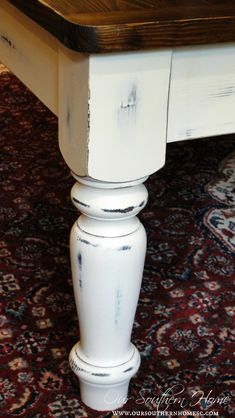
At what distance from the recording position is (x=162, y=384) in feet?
3.00

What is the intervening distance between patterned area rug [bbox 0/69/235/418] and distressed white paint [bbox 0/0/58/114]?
0.40 metres

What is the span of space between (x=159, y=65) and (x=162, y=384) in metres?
0.48

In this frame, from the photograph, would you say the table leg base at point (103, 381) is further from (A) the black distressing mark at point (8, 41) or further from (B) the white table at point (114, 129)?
(A) the black distressing mark at point (8, 41)

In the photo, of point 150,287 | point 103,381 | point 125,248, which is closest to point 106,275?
point 125,248

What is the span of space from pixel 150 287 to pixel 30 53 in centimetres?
50

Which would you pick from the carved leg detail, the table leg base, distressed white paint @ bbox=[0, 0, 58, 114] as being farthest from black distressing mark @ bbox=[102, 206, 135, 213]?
the table leg base

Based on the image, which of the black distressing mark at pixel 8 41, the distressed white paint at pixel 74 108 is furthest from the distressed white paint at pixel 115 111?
the black distressing mark at pixel 8 41

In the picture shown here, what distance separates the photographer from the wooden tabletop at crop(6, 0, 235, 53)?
1.86 feet

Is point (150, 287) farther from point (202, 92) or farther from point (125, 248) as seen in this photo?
point (202, 92)

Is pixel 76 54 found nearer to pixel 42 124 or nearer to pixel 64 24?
pixel 64 24

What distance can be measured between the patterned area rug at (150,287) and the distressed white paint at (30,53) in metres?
0.40

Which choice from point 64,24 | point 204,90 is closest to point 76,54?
point 64,24

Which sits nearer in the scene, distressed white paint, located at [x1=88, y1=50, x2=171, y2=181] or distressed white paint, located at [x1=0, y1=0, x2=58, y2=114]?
distressed white paint, located at [x1=88, y1=50, x2=171, y2=181]

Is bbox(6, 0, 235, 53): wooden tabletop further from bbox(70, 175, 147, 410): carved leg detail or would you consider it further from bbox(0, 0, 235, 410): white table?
bbox(70, 175, 147, 410): carved leg detail
